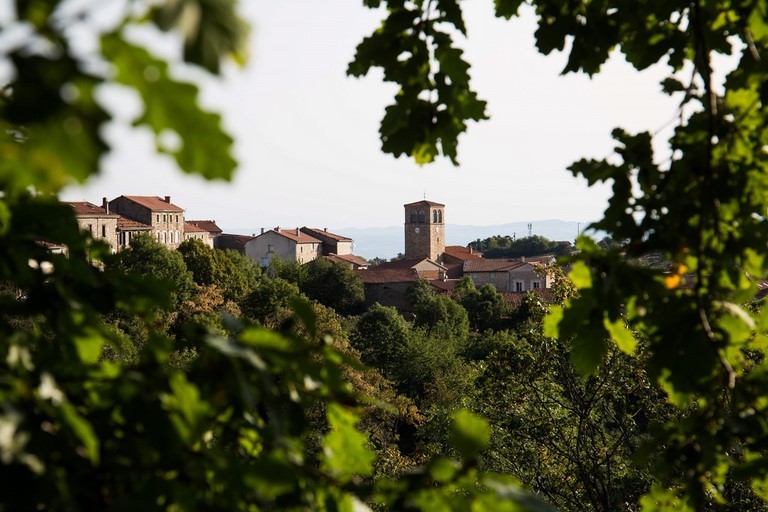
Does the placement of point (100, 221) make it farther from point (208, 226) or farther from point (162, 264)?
point (208, 226)

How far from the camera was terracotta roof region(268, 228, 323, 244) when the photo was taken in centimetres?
7369

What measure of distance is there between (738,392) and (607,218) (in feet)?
1.89

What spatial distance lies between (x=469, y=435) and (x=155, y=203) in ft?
201

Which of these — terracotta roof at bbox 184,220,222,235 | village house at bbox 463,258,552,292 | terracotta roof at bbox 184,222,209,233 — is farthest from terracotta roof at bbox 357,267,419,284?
terracotta roof at bbox 184,220,222,235

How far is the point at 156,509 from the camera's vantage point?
51.4 inches

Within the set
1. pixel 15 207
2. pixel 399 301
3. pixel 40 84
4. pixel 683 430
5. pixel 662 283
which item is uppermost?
pixel 40 84

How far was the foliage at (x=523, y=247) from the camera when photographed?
284 feet

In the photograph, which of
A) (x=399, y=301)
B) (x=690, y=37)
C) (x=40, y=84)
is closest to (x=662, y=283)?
(x=690, y=37)

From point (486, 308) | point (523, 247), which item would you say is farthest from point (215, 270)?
point (523, 247)

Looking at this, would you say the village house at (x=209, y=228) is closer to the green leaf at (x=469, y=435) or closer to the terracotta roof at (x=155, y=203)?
the terracotta roof at (x=155, y=203)

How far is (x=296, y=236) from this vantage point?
7506 centimetres

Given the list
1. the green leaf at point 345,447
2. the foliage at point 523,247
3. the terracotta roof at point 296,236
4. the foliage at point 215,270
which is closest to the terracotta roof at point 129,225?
the foliage at point 215,270

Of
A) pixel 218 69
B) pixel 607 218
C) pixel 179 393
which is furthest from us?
pixel 607 218

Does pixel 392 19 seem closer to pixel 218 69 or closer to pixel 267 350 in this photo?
pixel 267 350
